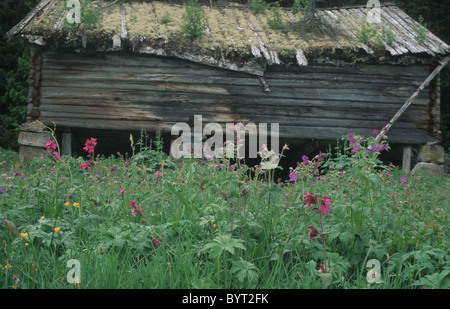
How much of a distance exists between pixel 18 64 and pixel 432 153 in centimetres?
1172

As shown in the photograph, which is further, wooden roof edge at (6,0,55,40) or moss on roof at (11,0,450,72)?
moss on roof at (11,0,450,72)

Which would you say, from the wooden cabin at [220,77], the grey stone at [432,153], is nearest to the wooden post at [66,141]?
the wooden cabin at [220,77]

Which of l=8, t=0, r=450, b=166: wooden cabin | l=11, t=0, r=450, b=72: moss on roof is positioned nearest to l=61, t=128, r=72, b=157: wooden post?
l=8, t=0, r=450, b=166: wooden cabin

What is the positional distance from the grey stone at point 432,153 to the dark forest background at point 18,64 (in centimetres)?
557

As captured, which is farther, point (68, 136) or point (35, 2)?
point (35, 2)

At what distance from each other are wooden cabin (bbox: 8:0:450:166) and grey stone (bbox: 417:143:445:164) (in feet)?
0.57

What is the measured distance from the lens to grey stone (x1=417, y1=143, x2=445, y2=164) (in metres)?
10.2

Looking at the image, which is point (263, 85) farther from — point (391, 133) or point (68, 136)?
point (68, 136)

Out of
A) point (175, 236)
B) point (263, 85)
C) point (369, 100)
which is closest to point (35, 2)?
point (263, 85)

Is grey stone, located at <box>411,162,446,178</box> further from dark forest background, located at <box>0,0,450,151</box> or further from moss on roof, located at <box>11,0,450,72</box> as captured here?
dark forest background, located at <box>0,0,450,151</box>

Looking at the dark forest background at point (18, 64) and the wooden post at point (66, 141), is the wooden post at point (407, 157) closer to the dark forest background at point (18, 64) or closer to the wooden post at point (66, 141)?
the dark forest background at point (18, 64)

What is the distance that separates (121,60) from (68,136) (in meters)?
1.98

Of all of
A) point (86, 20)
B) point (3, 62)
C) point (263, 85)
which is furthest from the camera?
point (3, 62)
